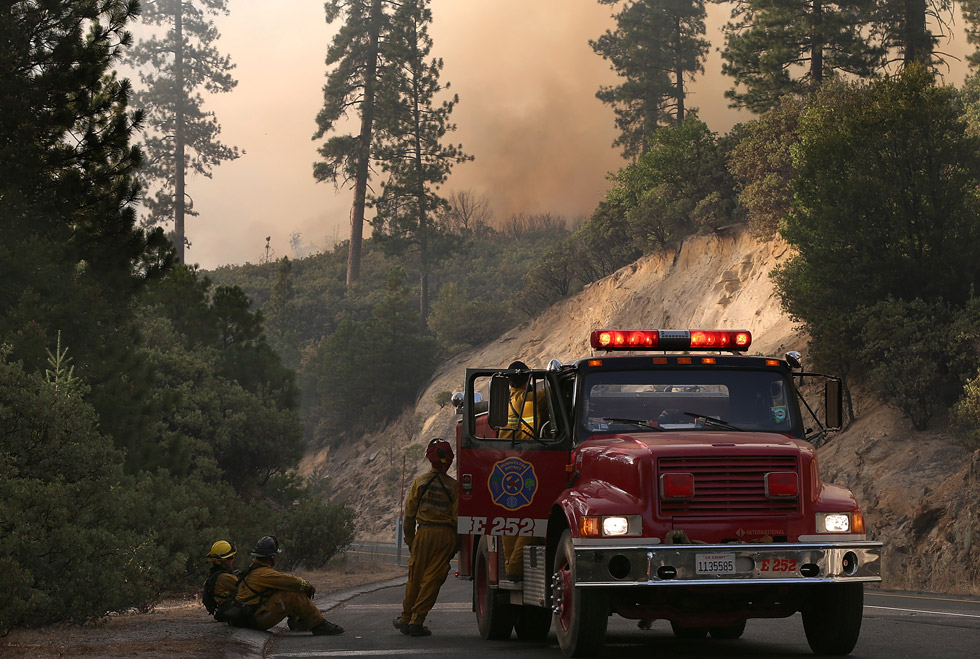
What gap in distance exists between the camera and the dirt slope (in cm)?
2828

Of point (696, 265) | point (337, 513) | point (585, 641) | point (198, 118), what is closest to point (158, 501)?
point (337, 513)

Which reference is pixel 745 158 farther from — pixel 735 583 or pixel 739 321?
pixel 735 583

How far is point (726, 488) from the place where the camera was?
32.9ft

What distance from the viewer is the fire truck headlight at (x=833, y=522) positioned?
10.1 meters

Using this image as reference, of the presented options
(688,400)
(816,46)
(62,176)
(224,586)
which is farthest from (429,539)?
(816,46)

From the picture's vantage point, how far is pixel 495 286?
103 meters

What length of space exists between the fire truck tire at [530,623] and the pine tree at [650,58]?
209 feet

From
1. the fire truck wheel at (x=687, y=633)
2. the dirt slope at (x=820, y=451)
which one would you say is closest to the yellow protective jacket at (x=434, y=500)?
the fire truck wheel at (x=687, y=633)

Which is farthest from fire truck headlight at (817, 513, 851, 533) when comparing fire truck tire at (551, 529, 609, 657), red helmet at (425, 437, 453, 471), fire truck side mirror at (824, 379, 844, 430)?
red helmet at (425, 437, 453, 471)

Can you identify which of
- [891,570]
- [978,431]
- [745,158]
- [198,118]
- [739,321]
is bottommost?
[891,570]

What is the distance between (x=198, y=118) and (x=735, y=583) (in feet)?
273

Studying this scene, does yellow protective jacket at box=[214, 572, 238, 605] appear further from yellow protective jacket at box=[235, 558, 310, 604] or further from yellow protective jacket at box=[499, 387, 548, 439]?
yellow protective jacket at box=[499, 387, 548, 439]

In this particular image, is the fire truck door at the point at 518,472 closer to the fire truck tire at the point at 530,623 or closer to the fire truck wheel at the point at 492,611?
the fire truck wheel at the point at 492,611

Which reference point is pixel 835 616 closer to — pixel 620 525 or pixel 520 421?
pixel 620 525
